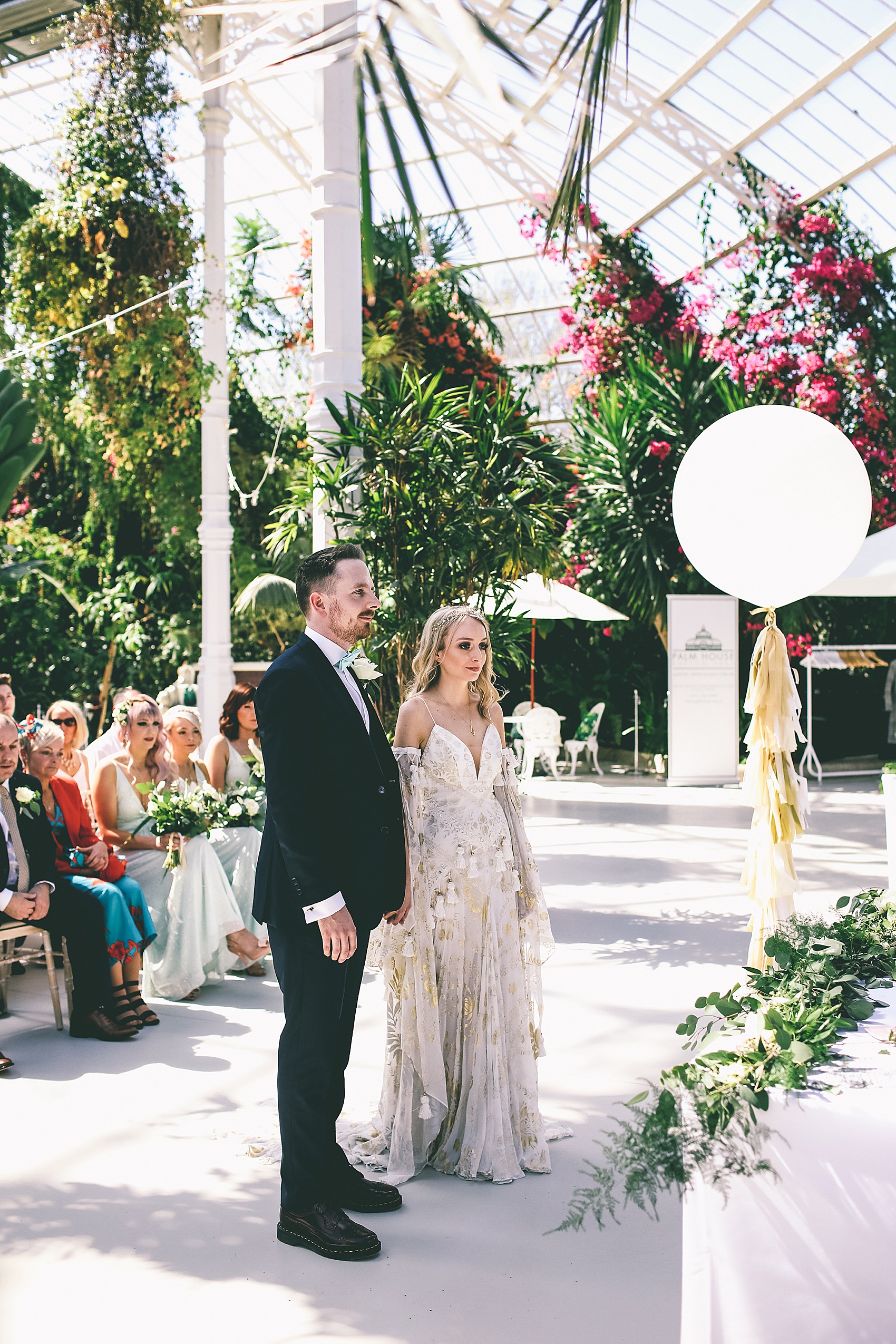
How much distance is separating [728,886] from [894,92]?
10354 millimetres

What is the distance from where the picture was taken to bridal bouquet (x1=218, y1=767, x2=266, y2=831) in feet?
18.3

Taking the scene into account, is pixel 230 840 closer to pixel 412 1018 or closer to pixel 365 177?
pixel 412 1018

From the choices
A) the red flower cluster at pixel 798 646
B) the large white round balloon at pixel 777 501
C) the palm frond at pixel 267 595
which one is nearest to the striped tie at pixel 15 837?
the large white round balloon at pixel 777 501

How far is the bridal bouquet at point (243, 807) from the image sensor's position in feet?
18.3

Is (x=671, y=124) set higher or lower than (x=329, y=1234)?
higher

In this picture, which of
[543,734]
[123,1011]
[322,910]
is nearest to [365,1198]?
[322,910]

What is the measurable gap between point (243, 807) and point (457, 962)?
8.25 ft

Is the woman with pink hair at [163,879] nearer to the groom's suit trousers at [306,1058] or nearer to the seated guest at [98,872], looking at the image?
the seated guest at [98,872]

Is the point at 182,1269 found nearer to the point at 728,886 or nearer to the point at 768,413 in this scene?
the point at 768,413

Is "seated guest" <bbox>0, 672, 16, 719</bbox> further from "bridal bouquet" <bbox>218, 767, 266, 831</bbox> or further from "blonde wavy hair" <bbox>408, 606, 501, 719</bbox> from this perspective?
"blonde wavy hair" <bbox>408, 606, 501, 719</bbox>

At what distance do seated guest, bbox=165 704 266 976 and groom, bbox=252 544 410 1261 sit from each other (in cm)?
274

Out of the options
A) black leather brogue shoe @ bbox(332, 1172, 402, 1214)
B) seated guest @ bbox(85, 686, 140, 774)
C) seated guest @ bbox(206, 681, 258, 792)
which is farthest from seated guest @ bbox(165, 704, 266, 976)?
black leather brogue shoe @ bbox(332, 1172, 402, 1214)

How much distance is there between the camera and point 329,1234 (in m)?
2.76

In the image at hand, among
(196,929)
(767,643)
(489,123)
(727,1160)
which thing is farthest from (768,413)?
(196,929)
